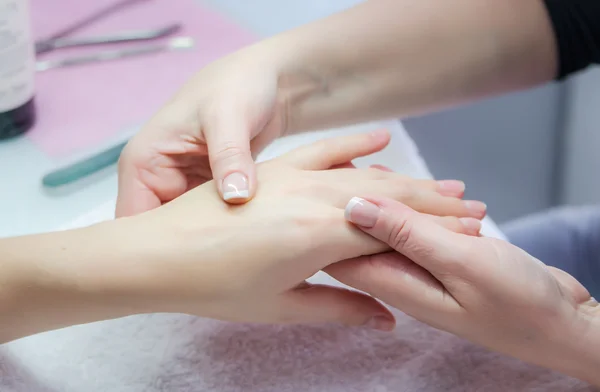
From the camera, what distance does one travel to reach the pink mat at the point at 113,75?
0.76 meters

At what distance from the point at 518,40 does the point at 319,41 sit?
0.23 m

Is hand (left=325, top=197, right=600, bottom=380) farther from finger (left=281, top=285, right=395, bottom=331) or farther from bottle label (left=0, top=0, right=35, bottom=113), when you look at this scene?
bottle label (left=0, top=0, right=35, bottom=113)

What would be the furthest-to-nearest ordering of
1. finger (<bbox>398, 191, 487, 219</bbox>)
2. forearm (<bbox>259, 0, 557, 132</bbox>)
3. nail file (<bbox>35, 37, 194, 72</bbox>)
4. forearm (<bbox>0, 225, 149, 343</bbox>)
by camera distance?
1. nail file (<bbox>35, 37, 194, 72</bbox>)
2. forearm (<bbox>259, 0, 557, 132</bbox>)
3. finger (<bbox>398, 191, 487, 219</bbox>)
4. forearm (<bbox>0, 225, 149, 343</bbox>)

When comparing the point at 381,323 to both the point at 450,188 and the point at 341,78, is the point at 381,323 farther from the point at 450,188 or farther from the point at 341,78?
the point at 341,78

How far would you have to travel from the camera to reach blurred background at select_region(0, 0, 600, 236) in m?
0.70

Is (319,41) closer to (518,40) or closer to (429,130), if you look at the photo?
(518,40)

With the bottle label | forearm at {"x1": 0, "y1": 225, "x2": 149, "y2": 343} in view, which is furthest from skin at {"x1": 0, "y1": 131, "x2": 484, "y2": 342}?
the bottle label

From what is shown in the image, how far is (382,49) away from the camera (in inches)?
27.2

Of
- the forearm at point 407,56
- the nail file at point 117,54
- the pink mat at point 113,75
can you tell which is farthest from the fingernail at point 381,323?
the nail file at point 117,54

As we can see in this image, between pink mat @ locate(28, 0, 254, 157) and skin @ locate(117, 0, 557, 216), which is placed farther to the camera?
pink mat @ locate(28, 0, 254, 157)

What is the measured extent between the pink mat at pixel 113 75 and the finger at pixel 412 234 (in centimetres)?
37

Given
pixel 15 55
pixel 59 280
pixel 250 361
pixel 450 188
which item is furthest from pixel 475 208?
pixel 15 55

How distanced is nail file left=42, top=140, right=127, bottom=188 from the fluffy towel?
20 cm

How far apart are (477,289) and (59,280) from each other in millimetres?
290
